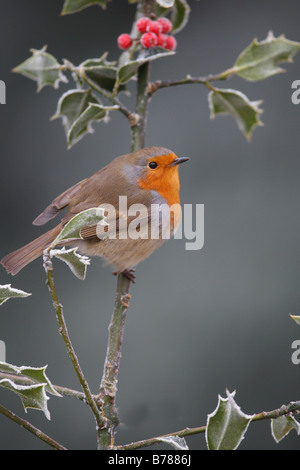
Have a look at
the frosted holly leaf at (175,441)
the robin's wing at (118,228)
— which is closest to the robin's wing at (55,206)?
the robin's wing at (118,228)

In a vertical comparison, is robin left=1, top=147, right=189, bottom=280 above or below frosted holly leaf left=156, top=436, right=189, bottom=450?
above

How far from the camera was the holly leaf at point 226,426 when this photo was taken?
145cm

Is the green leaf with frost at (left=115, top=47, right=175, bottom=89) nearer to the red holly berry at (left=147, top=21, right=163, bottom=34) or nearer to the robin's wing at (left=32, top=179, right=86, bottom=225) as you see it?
the red holly berry at (left=147, top=21, right=163, bottom=34)

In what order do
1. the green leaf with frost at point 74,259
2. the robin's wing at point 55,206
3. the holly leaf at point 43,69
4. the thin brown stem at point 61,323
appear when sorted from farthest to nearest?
the robin's wing at point 55,206 → the holly leaf at point 43,69 → the green leaf with frost at point 74,259 → the thin brown stem at point 61,323

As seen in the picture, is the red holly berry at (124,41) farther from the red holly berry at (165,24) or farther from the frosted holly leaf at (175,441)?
the frosted holly leaf at (175,441)

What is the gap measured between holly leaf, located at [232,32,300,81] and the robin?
1.40 ft

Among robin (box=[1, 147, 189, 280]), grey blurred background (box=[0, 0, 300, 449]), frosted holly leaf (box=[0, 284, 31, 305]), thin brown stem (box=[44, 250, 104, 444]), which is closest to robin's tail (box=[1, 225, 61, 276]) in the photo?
robin (box=[1, 147, 189, 280])

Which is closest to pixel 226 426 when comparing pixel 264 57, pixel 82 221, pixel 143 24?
pixel 82 221

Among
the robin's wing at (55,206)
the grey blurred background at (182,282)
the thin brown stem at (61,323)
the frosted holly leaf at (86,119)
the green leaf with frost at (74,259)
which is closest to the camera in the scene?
the thin brown stem at (61,323)

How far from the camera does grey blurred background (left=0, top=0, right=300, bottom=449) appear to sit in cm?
283

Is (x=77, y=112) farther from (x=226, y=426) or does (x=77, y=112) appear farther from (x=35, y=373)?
(x=226, y=426)

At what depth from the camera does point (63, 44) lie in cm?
364

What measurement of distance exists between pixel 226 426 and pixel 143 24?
1.34m
